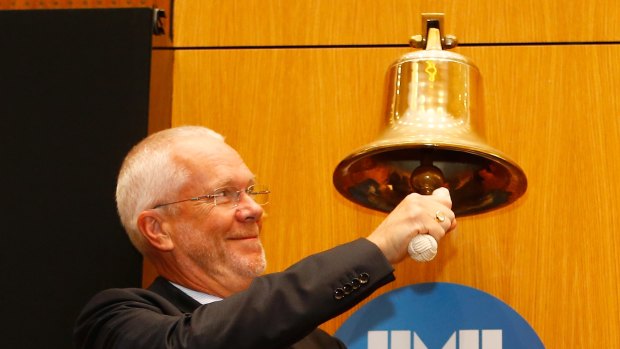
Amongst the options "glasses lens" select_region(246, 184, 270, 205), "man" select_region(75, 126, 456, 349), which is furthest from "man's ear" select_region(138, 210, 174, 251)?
"glasses lens" select_region(246, 184, 270, 205)

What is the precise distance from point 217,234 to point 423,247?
1.99 feet

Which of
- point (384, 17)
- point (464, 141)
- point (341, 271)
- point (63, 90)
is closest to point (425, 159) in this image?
point (464, 141)

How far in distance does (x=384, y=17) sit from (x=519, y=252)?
78 cm

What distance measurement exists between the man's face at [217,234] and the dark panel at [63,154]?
41 cm

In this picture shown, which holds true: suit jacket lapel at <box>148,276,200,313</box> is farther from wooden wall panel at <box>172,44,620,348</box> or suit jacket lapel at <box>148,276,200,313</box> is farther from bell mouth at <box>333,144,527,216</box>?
wooden wall panel at <box>172,44,620,348</box>

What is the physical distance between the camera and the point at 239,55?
10.5ft

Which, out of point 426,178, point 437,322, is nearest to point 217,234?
point 426,178

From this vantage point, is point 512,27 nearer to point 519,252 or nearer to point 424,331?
point 519,252

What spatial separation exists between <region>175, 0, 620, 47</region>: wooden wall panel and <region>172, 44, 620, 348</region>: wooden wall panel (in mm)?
39

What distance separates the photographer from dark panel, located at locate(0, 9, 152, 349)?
9.50ft

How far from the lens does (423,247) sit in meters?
2.08

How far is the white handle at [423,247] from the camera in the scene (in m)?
2.08

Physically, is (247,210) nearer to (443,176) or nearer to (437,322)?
(443,176)

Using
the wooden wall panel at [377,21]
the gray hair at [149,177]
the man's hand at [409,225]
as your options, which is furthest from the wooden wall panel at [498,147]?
the man's hand at [409,225]
